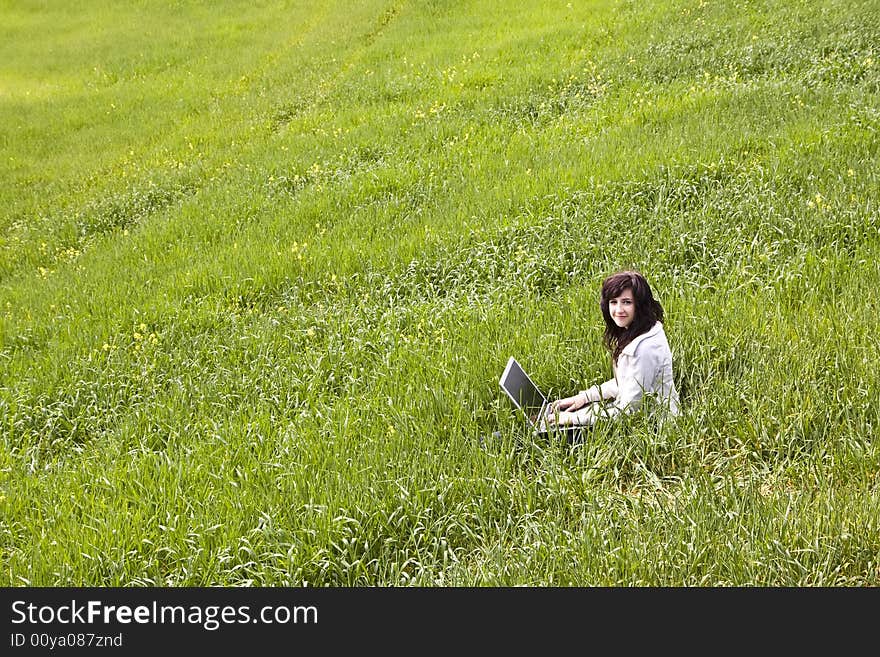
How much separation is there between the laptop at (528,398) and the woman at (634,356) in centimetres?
6

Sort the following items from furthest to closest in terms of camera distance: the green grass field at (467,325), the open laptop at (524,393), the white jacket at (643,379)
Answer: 1. the open laptop at (524,393)
2. the white jacket at (643,379)
3. the green grass field at (467,325)

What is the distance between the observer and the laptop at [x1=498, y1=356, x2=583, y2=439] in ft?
14.1

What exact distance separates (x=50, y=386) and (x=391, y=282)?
3.26m

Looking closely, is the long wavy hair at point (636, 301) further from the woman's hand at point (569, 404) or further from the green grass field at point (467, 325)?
the green grass field at point (467, 325)

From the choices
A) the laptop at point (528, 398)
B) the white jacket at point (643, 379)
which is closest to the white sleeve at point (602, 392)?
the white jacket at point (643, 379)

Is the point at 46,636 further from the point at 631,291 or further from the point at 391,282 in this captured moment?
the point at 391,282

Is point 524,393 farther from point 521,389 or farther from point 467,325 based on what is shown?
point 467,325

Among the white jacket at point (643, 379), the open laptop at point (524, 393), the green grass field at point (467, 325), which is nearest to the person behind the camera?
the green grass field at point (467, 325)

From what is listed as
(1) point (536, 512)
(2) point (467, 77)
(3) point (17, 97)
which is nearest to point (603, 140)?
(2) point (467, 77)

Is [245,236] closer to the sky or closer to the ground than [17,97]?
closer to the ground

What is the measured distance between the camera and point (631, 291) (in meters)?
4.28

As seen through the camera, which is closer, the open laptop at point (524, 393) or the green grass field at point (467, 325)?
the green grass field at point (467, 325)

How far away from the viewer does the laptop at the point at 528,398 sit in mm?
4285

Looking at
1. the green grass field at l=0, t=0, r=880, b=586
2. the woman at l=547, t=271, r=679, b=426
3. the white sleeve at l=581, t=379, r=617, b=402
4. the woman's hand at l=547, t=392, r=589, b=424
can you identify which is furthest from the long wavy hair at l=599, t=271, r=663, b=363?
the green grass field at l=0, t=0, r=880, b=586
